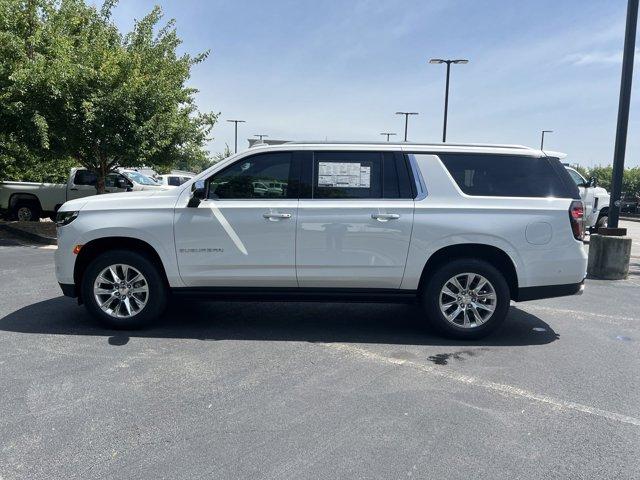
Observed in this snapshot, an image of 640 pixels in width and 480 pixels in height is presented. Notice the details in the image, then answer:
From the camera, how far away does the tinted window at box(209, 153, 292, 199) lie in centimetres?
514

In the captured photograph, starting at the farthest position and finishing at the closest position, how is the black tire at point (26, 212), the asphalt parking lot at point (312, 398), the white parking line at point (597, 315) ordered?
the black tire at point (26, 212) → the white parking line at point (597, 315) → the asphalt parking lot at point (312, 398)

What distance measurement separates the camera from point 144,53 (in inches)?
531

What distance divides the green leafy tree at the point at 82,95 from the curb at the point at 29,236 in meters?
1.96

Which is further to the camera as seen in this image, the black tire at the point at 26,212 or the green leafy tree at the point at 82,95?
the black tire at the point at 26,212

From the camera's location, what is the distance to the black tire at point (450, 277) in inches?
198

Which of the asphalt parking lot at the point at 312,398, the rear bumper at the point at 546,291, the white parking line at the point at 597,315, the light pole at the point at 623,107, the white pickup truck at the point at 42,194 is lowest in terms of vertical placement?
the asphalt parking lot at the point at 312,398

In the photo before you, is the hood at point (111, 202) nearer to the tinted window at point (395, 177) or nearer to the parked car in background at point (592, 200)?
the tinted window at point (395, 177)

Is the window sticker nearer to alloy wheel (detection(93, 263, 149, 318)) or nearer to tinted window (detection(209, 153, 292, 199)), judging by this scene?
tinted window (detection(209, 153, 292, 199))

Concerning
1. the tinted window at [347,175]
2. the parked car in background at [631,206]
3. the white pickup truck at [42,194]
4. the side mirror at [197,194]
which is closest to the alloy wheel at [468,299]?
the tinted window at [347,175]

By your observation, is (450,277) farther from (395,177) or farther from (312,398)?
(312,398)

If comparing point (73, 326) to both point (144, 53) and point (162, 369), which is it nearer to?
point (162, 369)

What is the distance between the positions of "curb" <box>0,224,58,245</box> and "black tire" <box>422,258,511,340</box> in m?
9.74

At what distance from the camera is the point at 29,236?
1233cm

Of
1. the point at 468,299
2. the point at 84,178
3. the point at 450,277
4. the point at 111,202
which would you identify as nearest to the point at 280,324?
the point at 450,277
